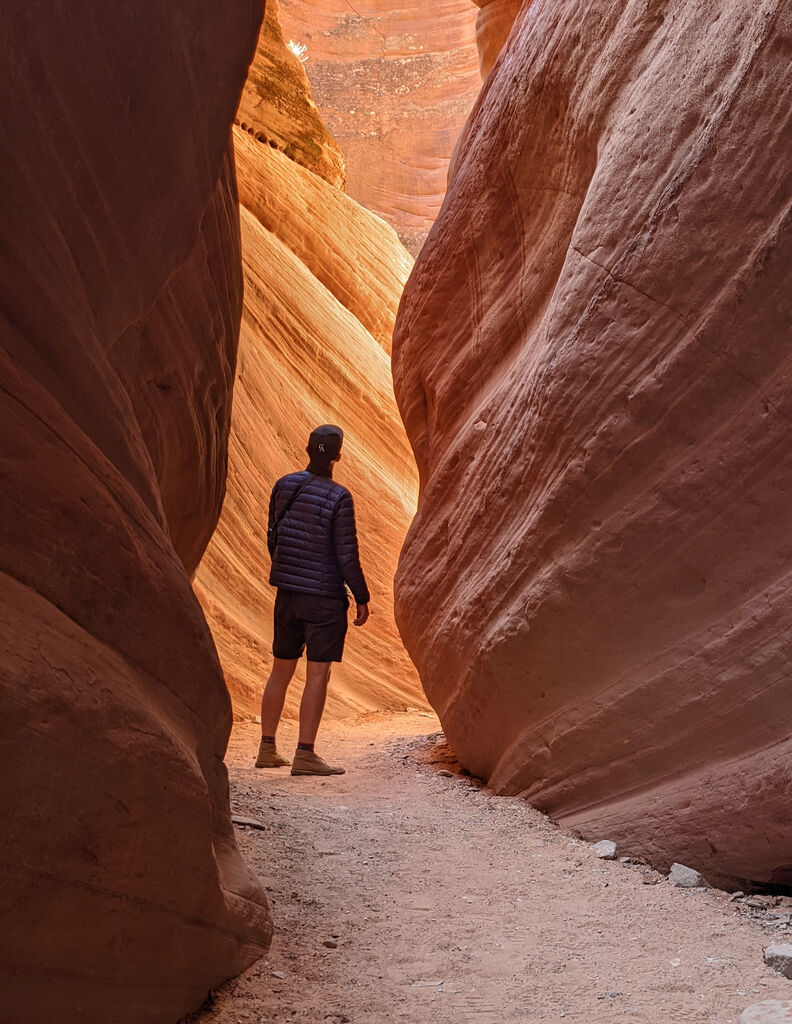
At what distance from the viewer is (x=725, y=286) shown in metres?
3.50

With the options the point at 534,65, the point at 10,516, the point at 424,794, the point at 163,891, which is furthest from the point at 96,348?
the point at 534,65

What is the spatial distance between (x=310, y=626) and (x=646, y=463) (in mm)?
2161

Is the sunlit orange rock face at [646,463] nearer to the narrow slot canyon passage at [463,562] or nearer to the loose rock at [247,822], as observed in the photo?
the narrow slot canyon passage at [463,562]

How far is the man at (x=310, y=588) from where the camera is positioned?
206 inches

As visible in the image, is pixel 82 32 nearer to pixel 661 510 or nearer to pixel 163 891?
pixel 163 891

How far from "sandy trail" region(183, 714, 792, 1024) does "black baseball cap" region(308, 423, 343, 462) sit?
1784mm

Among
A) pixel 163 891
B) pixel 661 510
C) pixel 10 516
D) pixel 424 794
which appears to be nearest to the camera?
pixel 10 516

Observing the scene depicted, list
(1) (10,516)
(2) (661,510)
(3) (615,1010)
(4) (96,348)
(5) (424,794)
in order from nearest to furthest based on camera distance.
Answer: (1) (10,516) < (3) (615,1010) < (4) (96,348) < (2) (661,510) < (5) (424,794)

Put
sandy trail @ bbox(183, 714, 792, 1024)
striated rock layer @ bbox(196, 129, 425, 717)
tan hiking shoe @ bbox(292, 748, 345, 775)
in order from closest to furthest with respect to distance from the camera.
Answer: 1. sandy trail @ bbox(183, 714, 792, 1024)
2. tan hiking shoe @ bbox(292, 748, 345, 775)
3. striated rock layer @ bbox(196, 129, 425, 717)

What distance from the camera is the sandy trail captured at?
8.32ft

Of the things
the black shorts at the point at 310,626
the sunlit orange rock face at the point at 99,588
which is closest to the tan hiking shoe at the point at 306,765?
the black shorts at the point at 310,626

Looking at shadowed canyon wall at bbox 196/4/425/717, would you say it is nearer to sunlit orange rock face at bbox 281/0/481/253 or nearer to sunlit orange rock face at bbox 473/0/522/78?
sunlit orange rock face at bbox 473/0/522/78

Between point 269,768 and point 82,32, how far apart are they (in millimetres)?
3800

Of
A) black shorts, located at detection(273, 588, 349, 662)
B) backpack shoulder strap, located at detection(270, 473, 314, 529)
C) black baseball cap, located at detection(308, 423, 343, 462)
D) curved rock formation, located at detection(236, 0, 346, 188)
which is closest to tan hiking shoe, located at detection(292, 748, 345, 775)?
black shorts, located at detection(273, 588, 349, 662)
